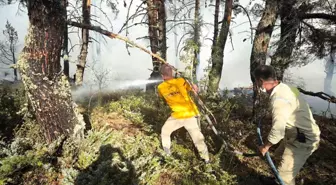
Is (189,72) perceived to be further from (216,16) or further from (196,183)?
(216,16)

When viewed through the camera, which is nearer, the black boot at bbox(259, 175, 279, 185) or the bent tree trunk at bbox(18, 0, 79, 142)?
the bent tree trunk at bbox(18, 0, 79, 142)

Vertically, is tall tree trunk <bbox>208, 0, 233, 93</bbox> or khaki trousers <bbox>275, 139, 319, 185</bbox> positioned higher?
tall tree trunk <bbox>208, 0, 233, 93</bbox>

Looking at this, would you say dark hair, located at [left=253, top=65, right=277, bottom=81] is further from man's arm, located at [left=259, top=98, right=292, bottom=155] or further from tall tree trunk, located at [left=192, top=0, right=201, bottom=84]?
tall tree trunk, located at [left=192, top=0, right=201, bottom=84]

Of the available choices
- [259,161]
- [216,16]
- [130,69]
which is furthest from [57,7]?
[130,69]

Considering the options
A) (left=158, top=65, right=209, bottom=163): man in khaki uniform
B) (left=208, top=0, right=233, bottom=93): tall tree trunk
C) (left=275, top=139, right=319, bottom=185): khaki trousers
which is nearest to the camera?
(left=275, top=139, right=319, bottom=185): khaki trousers

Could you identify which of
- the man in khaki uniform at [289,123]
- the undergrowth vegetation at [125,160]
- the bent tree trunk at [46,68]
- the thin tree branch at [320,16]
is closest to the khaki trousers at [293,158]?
the man in khaki uniform at [289,123]

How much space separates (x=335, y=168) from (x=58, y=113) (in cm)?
512

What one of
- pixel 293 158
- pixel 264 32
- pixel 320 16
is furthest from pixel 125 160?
pixel 320 16

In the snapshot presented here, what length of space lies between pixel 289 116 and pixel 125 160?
2452mm

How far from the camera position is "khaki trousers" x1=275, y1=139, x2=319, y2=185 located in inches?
148

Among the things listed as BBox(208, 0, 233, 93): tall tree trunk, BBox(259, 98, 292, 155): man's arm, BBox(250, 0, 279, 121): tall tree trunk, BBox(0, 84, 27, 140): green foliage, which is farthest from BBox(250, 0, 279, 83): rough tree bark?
BBox(0, 84, 27, 140): green foliage

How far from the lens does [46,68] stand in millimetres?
4262

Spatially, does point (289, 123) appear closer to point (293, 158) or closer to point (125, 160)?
point (293, 158)

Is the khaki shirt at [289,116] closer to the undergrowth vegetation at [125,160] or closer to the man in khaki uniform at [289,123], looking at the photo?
the man in khaki uniform at [289,123]
